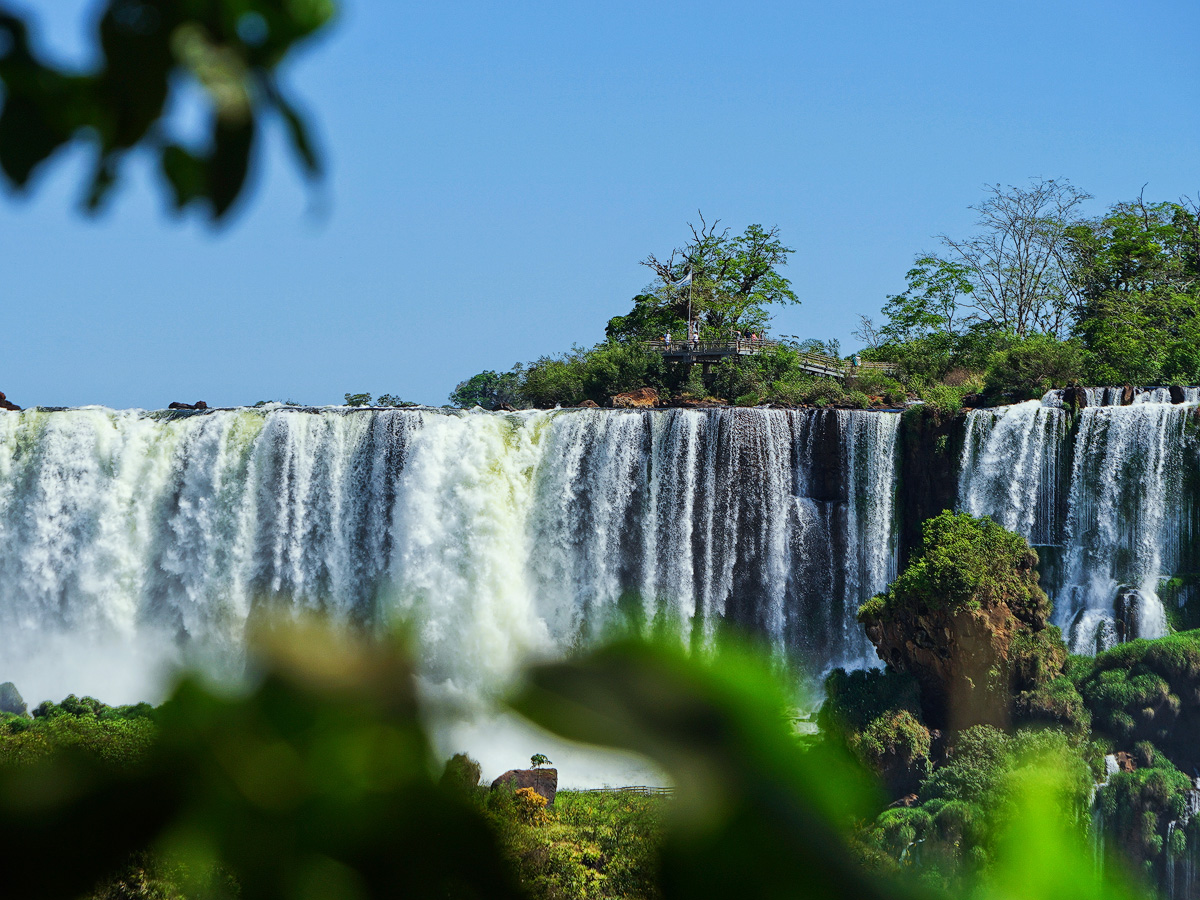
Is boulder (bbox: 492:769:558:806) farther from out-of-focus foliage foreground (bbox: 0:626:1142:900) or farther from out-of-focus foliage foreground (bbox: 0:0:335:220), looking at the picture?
out-of-focus foliage foreground (bbox: 0:0:335:220)

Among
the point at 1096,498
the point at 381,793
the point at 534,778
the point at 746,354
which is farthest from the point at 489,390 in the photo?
the point at 381,793

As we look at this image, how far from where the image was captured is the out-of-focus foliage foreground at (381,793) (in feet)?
2.00

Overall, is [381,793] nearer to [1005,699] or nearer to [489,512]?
[1005,699]

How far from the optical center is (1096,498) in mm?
18969

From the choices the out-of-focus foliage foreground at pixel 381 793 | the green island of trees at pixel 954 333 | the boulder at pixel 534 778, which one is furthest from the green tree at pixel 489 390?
the out-of-focus foliage foreground at pixel 381 793

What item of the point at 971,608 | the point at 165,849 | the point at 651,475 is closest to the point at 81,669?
the point at 651,475

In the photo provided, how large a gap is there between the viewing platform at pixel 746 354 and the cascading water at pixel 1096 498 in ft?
42.7

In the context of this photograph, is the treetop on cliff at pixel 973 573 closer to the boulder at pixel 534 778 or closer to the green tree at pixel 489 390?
the boulder at pixel 534 778

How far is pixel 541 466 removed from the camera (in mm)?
22000

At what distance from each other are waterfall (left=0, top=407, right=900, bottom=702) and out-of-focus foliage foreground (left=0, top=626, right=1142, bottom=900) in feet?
66.0

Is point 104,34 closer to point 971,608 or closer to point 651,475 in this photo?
point 971,608

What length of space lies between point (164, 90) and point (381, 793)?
411 millimetres

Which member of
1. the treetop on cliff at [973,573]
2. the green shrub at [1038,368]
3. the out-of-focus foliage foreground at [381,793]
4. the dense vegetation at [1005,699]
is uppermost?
the green shrub at [1038,368]

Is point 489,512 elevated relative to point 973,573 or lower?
elevated
